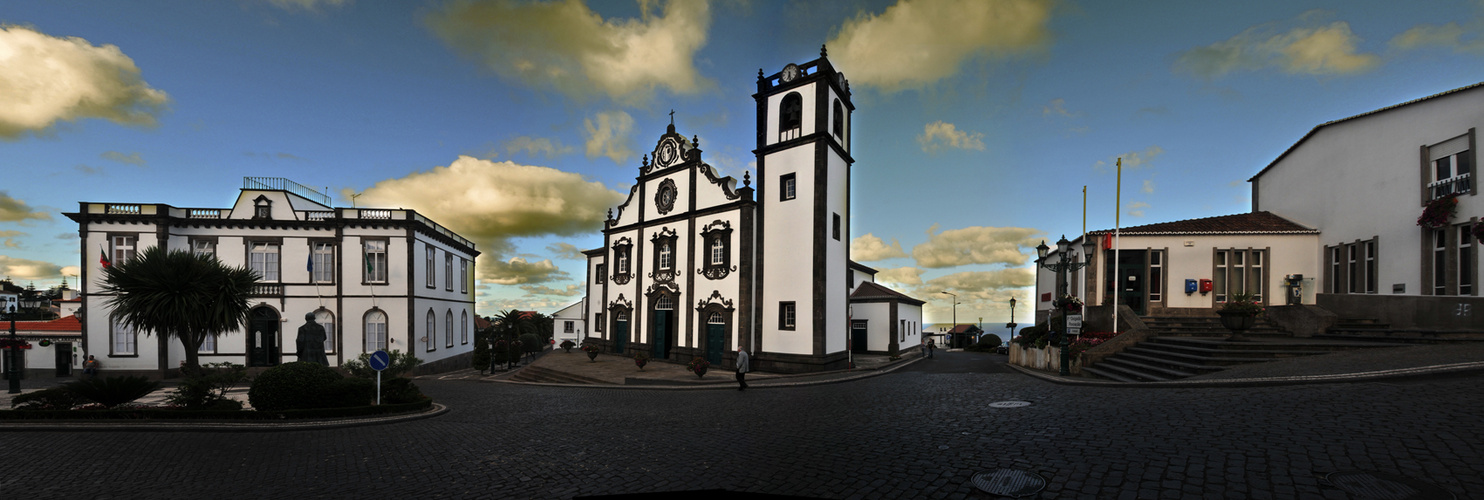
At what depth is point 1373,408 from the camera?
916cm

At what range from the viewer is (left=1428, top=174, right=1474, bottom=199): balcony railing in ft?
57.4

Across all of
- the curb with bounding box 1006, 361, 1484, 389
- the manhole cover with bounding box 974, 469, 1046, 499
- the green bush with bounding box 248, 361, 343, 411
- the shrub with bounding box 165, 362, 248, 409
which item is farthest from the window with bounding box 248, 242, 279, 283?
the curb with bounding box 1006, 361, 1484, 389

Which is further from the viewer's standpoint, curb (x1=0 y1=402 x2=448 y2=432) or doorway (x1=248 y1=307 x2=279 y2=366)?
doorway (x1=248 y1=307 x2=279 y2=366)

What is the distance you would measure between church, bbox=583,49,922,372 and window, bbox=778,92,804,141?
5 cm

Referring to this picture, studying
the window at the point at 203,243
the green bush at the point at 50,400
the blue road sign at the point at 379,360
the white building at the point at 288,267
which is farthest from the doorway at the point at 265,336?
the blue road sign at the point at 379,360

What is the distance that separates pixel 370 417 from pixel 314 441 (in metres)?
2.72

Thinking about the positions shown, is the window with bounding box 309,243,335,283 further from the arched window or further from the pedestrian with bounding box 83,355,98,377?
the arched window

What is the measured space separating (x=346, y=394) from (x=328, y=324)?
20.7 meters

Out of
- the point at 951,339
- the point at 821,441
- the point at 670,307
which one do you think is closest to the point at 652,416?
the point at 821,441

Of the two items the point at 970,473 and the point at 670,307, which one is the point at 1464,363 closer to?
the point at 970,473

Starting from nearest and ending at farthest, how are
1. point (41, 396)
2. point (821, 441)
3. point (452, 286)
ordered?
point (821, 441), point (41, 396), point (452, 286)

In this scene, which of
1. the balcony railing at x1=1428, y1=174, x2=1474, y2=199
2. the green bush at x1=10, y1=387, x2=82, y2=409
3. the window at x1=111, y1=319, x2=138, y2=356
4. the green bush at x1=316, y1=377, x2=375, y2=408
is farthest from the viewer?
the window at x1=111, y1=319, x2=138, y2=356

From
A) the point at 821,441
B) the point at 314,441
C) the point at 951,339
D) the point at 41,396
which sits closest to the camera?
the point at 821,441

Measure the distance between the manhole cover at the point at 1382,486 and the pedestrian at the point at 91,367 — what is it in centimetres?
4293
